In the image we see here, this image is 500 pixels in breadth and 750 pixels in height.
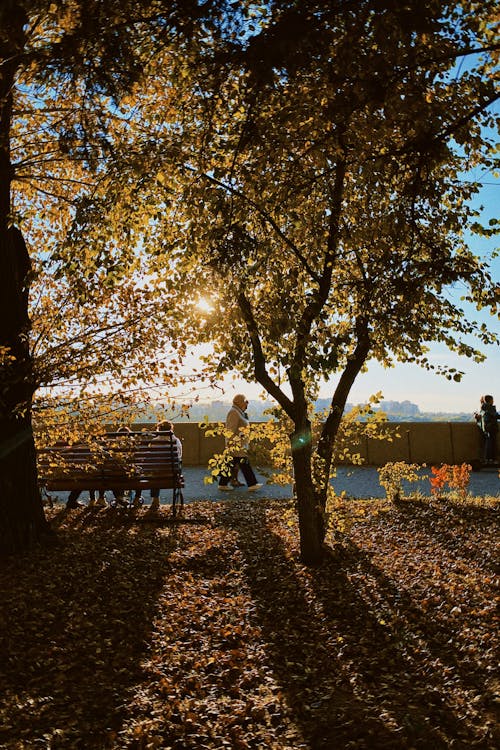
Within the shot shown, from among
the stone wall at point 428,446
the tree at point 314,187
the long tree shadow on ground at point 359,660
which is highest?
the tree at point 314,187

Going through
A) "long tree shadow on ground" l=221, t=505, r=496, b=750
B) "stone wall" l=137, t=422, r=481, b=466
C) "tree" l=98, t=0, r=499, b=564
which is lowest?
"long tree shadow on ground" l=221, t=505, r=496, b=750

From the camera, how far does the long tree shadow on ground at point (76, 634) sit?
13.7 ft

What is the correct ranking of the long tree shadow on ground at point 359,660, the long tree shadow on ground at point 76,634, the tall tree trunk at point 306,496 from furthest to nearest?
the tall tree trunk at point 306,496
the long tree shadow on ground at point 76,634
the long tree shadow on ground at point 359,660

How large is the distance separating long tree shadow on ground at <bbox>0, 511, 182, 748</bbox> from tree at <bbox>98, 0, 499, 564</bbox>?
6.50 ft

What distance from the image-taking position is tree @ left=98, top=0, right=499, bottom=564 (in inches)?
187

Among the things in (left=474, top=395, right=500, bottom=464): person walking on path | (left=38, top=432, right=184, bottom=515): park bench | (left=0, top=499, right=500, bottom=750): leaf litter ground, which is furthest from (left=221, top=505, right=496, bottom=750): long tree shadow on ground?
(left=474, top=395, right=500, bottom=464): person walking on path

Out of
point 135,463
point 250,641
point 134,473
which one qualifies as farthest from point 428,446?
point 250,641

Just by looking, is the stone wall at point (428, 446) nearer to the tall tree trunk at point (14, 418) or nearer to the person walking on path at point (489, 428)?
the person walking on path at point (489, 428)

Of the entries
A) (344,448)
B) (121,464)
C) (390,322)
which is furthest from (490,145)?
(121,464)

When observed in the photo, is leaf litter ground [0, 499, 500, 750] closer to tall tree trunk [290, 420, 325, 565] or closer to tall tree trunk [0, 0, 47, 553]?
tall tree trunk [290, 420, 325, 565]

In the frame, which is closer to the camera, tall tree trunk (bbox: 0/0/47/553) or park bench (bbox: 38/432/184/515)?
tall tree trunk (bbox: 0/0/47/553)

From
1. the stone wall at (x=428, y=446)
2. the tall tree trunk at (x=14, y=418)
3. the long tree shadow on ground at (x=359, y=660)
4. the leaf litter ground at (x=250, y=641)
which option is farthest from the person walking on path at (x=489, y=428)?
the tall tree trunk at (x=14, y=418)

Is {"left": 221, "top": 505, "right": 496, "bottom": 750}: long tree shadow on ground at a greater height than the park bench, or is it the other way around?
the park bench

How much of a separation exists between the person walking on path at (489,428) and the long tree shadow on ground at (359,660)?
9975mm
